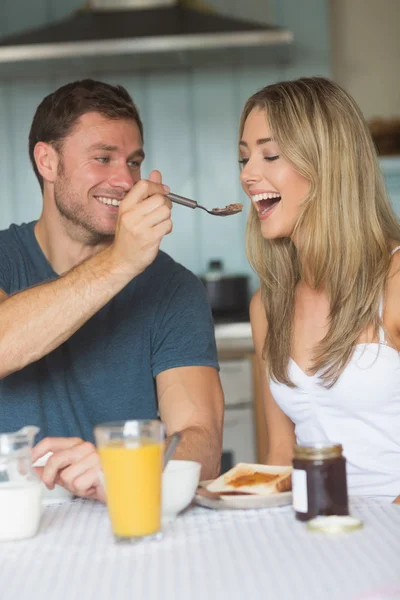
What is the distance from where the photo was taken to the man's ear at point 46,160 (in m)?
1.88

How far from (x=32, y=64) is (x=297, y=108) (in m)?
2.02

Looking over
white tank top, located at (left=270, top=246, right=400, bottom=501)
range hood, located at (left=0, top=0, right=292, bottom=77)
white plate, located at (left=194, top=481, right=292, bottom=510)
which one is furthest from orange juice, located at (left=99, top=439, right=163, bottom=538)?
range hood, located at (left=0, top=0, right=292, bottom=77)

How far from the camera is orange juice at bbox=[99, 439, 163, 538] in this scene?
944 millimetres

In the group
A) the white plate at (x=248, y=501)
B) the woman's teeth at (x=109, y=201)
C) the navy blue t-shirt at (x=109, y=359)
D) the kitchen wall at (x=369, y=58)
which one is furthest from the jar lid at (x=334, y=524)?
the kitchen wall at (x=369, y=58)

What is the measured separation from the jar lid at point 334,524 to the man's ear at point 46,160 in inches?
44.0

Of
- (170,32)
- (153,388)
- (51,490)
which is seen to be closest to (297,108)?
(153,388)

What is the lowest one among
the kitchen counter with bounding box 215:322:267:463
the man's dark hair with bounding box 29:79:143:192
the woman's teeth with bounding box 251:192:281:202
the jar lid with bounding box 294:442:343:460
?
the kitchen counter with bounding box 215:322:267:463

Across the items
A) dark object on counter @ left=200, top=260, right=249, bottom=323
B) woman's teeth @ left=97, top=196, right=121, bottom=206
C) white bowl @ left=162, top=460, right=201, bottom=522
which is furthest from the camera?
dark object on counter @ left=200, top=260, right=249, bottom=323

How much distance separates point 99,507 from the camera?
1.19 m

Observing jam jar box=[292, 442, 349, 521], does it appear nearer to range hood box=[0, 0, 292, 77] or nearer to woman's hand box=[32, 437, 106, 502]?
woman's hand box=[32, 437, 106, 502]

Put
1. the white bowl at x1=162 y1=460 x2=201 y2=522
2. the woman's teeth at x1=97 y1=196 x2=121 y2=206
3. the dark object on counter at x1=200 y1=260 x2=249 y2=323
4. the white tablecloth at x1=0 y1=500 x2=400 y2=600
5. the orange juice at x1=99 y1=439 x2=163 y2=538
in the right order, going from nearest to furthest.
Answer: the white tablecloth at x1=0 y1=500 x2=400 y2=600, the orange juice at x1=99 y1=439 x2=163 y2=538, the white bowl at x1=162 y1=460 x2=201 y2=522, the woman's teeth at x1=97 y1=196 x2=121 y2=206, the dark object on counter at x1=200 y1=260 x2=249 y2=323

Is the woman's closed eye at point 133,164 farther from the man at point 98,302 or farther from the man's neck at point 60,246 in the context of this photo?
the man's neck at point 60,246

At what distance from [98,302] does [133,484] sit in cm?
59

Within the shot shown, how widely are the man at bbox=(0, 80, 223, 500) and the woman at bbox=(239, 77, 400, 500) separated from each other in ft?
0.56
